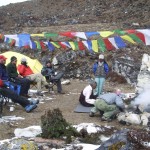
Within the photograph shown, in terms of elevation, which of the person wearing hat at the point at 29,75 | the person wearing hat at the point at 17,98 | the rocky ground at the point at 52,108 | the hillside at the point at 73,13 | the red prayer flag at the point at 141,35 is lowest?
the rocky ground at the point at 52,108

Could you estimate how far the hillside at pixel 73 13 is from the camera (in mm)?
29312

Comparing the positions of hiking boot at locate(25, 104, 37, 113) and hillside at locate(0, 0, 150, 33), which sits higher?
hillside at locate(0, 0, 150, 33)

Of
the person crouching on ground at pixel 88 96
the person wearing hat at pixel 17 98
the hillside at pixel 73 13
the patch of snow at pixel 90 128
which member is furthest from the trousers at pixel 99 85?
the hillside at pixel 73 13

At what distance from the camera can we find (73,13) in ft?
114

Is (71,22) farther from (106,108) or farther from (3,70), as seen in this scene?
(106,108)

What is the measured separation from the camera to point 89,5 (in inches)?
1471

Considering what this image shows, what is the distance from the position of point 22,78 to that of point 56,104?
1285 mm

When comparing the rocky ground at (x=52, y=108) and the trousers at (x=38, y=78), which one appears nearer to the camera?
the rocky ground at (x=52, y=108)

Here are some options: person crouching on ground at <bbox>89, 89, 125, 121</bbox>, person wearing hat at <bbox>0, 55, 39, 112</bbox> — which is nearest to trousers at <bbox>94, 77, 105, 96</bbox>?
person wearing hat at <bbox>0, 55, 39, 112</bbox>

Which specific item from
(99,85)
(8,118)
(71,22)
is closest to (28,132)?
(8,118)

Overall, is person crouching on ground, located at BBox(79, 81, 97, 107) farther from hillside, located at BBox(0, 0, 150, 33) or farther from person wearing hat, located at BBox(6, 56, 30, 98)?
hillside, located at BBox(0, 0, 150, 33)

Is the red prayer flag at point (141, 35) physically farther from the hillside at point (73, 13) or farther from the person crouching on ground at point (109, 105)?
the hillside at point (73, 13)

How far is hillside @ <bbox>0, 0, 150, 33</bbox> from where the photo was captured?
1154 inches

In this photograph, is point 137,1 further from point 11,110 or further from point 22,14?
point 11,110
